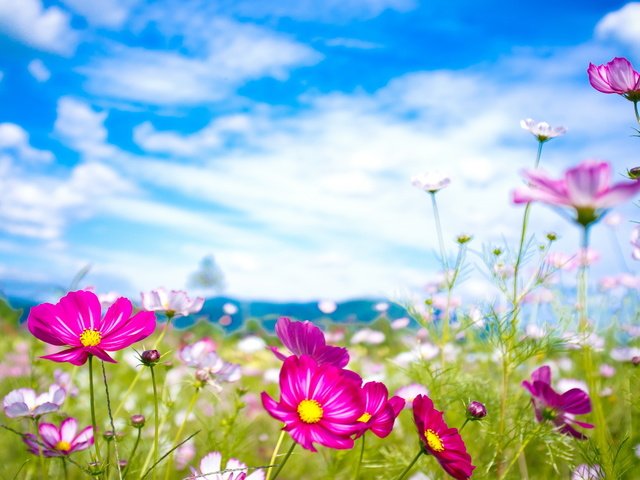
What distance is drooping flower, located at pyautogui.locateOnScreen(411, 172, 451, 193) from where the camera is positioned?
51.4 inches

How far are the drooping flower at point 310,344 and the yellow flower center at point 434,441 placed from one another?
0.45ft

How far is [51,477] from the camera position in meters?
1.23

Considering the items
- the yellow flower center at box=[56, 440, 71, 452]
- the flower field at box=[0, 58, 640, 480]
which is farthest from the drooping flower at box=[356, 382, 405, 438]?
the yellow flower center at box=[56, 440, 71, 452]

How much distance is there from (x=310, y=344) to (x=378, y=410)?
12cm

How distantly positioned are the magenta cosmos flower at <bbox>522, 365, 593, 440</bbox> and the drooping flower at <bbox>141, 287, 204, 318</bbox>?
1.97 ft

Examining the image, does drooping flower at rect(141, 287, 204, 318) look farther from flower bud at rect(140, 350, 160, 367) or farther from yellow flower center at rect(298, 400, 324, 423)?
yellow flower center at rect(298, 400, 324, 423)

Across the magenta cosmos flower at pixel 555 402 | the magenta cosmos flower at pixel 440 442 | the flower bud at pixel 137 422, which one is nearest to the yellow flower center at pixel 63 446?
the flower bud at pixel 137 422

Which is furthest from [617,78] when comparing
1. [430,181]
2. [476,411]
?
[476,411]

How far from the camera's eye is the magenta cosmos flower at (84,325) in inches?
27.0

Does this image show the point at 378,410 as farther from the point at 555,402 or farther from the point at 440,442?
the point at 555,402

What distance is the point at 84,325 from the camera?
0.73 metres

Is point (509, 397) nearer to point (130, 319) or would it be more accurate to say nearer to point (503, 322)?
point (503, 322)

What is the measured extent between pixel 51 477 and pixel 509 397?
1.06 metres

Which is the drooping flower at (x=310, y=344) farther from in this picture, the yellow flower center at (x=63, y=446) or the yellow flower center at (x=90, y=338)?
the yellow flower center at (x=63, y=446)
